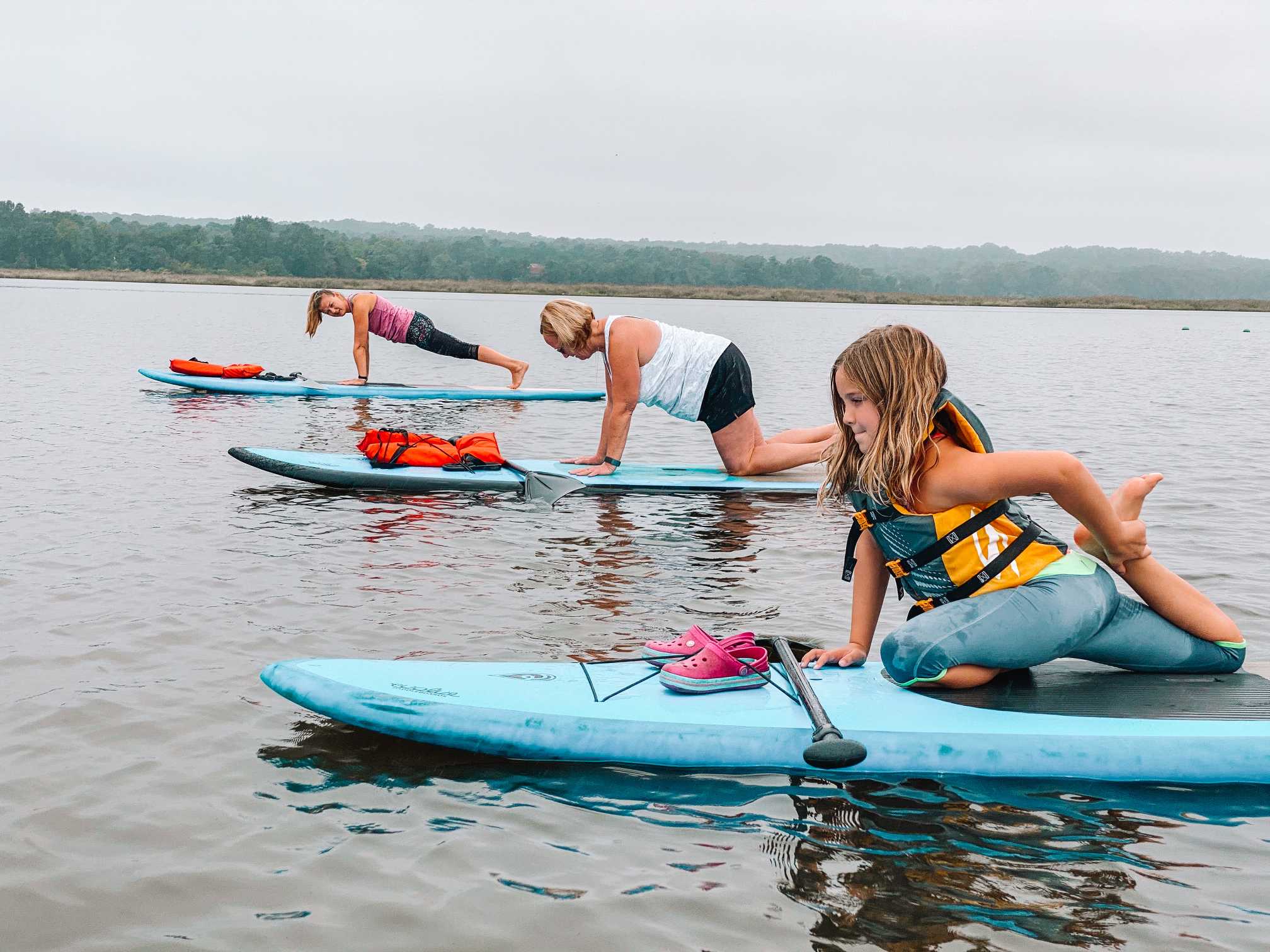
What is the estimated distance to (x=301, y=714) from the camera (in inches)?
175

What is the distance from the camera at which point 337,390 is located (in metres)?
14.6

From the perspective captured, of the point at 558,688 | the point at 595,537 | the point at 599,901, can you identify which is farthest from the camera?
the point at 595,537

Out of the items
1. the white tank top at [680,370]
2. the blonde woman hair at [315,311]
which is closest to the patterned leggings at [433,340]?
the blonde woman hair at [315,311]

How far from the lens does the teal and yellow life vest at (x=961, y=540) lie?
12.9 feet

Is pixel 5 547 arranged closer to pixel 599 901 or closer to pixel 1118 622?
pixel 599 901

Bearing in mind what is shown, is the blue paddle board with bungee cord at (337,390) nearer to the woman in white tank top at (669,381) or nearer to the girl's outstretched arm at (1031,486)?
the woman in white tank top at (669,381)

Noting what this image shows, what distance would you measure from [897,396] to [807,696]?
1.12 meters

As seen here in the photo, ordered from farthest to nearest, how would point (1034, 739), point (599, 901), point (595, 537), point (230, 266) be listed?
point (230, 266), point (595, 537), point (1034, 739), point (599, 901)

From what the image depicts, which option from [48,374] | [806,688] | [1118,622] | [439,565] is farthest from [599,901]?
[48,374]

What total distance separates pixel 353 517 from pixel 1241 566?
244 inches

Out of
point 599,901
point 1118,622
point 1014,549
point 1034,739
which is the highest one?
point 1014,549

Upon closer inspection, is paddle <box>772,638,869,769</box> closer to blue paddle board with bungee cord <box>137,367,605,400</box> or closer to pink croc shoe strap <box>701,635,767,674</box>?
pink croc shoe strap <box>701,635,767,674</box>

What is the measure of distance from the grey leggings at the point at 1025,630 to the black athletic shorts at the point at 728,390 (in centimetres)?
468

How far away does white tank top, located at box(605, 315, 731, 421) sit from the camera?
28.3 ft
